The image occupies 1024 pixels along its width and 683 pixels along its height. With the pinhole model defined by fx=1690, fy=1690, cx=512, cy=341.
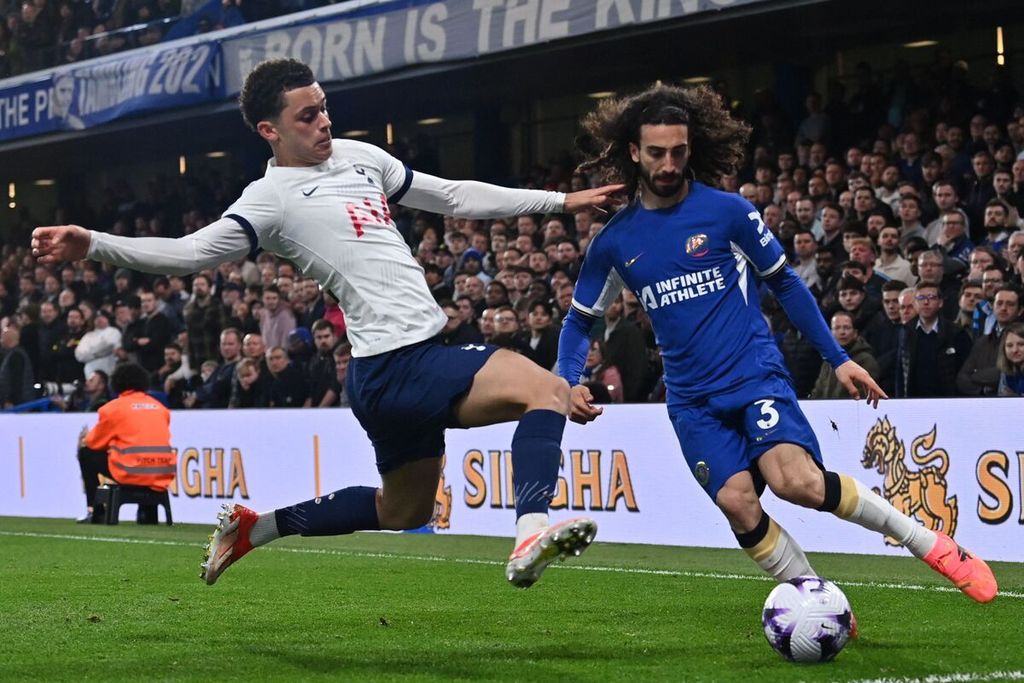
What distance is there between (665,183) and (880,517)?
147 cm

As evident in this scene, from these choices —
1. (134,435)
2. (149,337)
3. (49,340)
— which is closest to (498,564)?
(134,435)

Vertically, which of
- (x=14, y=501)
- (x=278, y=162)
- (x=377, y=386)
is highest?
(x=278, y=162)

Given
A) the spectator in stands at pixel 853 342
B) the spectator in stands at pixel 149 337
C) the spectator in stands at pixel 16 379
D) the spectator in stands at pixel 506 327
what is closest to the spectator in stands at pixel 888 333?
the spectator in stands at pixel 853 342

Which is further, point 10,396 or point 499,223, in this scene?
point 10,396

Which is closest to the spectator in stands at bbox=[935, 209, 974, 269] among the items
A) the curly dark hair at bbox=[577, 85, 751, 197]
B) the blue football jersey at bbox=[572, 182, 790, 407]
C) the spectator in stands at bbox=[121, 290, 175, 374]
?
the curly dark hair at bbox=[577, 85, 751, 197]

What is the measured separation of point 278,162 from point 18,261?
69.8ft

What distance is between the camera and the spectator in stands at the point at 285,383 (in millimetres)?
16312

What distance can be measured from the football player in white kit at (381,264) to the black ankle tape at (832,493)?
1.00 m

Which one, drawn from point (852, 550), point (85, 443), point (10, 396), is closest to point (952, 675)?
point (852, 550)

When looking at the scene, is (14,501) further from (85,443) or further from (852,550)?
(852,550)

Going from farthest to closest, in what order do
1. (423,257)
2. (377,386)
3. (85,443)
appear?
(423,257) → (85,443) → (377,386)

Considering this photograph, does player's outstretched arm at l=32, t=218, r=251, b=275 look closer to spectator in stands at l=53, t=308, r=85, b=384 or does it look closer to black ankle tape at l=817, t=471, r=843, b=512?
black ankle tape at l=817, t=471, r=843, b=512

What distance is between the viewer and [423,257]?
60.3ft

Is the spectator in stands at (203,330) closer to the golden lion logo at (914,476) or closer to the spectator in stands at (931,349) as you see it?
the spectator in stands at (931,349)
